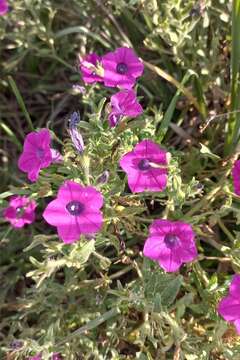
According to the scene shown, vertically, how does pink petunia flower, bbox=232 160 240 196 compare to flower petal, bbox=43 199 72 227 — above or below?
above

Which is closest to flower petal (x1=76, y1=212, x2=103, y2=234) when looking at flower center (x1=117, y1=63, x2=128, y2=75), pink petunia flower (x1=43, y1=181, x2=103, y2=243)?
pink petunia flower (x1=43, y1=181, x2=103, y2=243)

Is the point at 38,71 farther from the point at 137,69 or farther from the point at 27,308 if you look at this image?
the point at 27,308

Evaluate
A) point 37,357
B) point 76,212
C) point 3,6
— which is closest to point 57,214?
point 76,212

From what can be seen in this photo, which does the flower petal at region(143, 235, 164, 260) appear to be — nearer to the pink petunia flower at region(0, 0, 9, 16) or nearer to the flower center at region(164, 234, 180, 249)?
the flower center at region(164, 234, 180, 249)

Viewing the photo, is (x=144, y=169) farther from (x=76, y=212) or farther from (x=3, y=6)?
(x=3, y=6)

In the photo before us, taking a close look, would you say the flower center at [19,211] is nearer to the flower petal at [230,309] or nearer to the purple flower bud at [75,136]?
the purple flower bud at [75,136]

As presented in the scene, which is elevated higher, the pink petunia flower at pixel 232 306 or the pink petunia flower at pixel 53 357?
the pink petunia flower at pixel 232 306

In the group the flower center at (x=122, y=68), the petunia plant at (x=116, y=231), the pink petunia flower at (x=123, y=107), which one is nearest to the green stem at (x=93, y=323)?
the petunia plant at (x=116, y=231)
